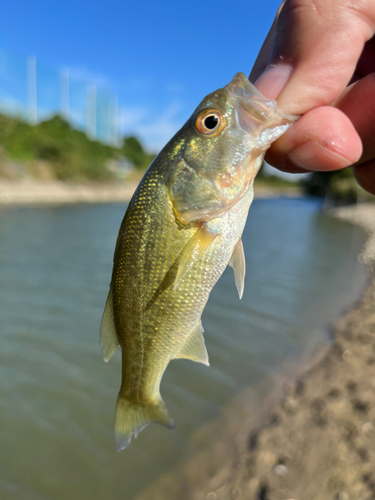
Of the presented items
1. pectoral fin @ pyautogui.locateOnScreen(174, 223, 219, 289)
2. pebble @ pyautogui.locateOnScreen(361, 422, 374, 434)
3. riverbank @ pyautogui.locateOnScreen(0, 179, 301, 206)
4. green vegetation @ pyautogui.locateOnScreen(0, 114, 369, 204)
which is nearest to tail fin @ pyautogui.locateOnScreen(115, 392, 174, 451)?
pectoral fin @ pyautogui.locateOnScreen(174, 223, 219, 289)

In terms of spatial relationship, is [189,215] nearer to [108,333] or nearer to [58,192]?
[108,333]

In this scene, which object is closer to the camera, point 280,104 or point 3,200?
point 280,104

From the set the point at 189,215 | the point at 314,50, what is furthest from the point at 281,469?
the point at 314,50

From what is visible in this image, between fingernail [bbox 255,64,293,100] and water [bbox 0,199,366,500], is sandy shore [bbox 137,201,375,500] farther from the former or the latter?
fingernail [bbox 255,64,293,100]

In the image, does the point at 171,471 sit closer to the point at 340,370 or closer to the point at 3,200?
the point at 340,370

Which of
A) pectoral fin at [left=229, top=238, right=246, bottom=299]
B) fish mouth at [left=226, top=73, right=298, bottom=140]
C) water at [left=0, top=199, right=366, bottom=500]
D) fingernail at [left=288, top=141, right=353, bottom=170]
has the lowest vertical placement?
water at [left=0, top=199, right=366, bottom=500]

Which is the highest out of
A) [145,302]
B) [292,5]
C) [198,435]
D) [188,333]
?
[292,5]

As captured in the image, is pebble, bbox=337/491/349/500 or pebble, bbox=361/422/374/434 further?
pebble, bbox=361/422/374/434

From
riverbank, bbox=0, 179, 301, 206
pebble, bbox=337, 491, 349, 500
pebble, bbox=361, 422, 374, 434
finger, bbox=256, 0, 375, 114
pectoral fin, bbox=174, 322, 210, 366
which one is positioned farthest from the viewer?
riverbank, bbox=0, 179, 301, 206

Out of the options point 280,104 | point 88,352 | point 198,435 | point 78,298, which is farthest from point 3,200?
point 280,104
